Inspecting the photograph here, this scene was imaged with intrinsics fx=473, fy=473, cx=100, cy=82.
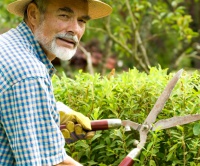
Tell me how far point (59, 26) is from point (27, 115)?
2.09ft

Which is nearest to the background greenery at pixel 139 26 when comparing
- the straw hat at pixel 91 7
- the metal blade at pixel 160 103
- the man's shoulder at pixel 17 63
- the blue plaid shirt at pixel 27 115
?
the straw hat at pixel 91 7

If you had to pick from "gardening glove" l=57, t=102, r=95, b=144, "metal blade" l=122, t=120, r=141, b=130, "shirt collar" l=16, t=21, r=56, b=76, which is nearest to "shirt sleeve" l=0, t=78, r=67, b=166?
"shirt collar" l=16, t=21, r=56, b=76

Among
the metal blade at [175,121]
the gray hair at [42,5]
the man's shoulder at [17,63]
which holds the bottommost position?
the metal blade at [175,121]

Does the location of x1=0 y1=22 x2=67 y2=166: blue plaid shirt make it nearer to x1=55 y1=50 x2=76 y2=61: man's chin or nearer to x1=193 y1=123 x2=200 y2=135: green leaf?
x1=55 y1=50 x2=76 y2=61: man's chin

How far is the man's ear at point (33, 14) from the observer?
2564 mm

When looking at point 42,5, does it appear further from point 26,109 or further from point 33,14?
point 26,109

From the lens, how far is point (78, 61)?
1059 cm

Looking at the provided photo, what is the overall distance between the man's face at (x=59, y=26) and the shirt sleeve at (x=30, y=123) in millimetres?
430

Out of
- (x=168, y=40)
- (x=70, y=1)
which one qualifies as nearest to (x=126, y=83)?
(x=70, y=1)

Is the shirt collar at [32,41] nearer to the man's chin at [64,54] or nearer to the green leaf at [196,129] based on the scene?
the man's chin at [64,54]

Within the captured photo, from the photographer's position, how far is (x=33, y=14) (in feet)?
8.49

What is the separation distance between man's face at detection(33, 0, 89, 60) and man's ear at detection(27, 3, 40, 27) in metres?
0.03

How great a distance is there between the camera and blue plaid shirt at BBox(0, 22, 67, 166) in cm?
207

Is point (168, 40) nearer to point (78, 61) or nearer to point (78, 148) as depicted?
point (78, 61)
